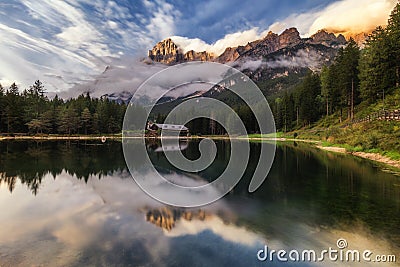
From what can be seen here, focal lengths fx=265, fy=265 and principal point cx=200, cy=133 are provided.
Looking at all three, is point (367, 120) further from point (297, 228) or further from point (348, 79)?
point (297, 228)

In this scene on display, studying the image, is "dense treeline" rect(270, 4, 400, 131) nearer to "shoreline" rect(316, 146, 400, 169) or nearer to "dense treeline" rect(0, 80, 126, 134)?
"shoreline" rect(316, 146, 400, 169)

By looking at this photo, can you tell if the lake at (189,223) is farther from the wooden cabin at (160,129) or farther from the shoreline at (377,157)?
the wooden cabin at (160,129)

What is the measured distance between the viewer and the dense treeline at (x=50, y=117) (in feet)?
297

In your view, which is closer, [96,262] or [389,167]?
[96,262]

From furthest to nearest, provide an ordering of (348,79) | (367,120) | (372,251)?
(348,79)
(367,120)
(372,251)

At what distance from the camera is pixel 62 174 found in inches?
894

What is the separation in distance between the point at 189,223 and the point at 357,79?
6374 cm

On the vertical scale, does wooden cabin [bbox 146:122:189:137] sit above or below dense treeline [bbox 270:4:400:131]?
below

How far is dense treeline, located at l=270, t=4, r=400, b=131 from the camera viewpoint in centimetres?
4959

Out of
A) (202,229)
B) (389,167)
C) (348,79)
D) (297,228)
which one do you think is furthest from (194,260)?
(348,79)

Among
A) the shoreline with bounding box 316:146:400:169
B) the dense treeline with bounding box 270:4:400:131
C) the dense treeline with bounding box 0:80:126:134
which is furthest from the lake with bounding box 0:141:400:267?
the dense treeline with bounding box 0:80:126:134

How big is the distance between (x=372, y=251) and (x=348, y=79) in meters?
61.3

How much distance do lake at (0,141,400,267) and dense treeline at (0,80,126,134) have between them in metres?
A: 87.7

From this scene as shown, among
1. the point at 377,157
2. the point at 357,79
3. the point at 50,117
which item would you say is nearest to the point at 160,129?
the point at 50,117
